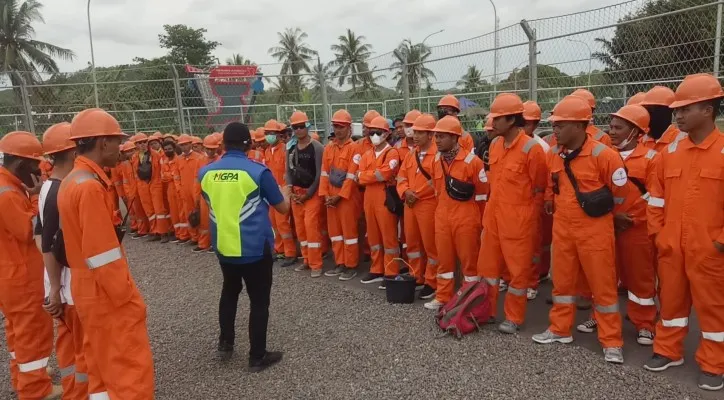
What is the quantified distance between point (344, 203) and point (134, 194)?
18.6 ft

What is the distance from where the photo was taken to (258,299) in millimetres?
4238

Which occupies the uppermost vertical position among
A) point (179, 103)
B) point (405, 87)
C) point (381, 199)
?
point (179, 103)

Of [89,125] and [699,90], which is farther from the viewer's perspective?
[699,90]

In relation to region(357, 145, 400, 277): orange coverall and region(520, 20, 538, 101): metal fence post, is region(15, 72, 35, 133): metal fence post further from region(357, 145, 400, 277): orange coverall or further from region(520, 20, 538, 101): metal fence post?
region(520, 20, 538, 101): metal fence post

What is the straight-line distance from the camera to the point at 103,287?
2.93 meters

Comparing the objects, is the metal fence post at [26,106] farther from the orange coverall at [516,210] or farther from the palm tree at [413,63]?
the orange coverall at [516,210]

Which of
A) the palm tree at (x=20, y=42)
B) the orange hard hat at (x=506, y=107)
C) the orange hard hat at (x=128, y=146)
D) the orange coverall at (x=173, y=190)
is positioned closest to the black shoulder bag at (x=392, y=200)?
the orange hard hat at (x=506, y=107)

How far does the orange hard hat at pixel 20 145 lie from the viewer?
3887 mm

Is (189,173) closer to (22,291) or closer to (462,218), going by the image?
(22,291)

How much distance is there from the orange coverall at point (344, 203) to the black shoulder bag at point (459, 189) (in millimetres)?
1884

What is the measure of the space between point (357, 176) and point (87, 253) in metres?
4.18

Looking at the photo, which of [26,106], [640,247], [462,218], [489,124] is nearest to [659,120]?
[640,247]

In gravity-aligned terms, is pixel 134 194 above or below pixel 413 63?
below

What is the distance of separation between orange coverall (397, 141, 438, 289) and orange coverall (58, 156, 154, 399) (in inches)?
133
